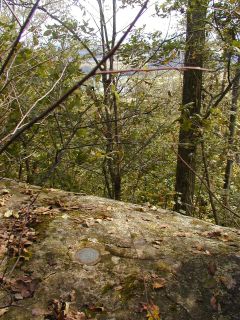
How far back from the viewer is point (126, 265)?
8.50 feet

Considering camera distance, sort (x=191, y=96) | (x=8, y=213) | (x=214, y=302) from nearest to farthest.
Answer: (x=214, y=302), (x=8, y=213), (x=191, y=96)

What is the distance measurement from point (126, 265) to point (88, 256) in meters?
0.33

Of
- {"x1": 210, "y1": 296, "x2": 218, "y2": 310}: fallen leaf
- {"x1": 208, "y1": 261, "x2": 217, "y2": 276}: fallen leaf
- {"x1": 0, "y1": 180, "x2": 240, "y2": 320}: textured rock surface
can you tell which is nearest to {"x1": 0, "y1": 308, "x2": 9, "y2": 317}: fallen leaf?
{"x1": 0, "y1": 180, "x2": 240, "y2": 320}: textured rock surface

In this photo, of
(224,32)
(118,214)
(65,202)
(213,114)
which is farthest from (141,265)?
(224,32)

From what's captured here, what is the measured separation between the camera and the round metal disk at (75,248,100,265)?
8.58 feet

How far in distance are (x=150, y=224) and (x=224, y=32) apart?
9.88ft

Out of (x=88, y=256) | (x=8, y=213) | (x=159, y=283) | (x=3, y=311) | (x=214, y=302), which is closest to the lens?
(x=3, y=311)

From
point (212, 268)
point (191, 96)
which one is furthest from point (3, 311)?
point (191, 96)

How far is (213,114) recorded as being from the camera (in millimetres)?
4871

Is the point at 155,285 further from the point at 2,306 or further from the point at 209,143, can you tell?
the point at 209,143

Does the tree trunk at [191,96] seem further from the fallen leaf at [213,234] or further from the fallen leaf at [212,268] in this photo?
the fallen leaf at [212,268]

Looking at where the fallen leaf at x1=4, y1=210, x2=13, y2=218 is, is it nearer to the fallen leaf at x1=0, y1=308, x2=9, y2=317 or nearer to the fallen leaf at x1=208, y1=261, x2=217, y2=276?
the fallen leaf at x1=0, y1=308, x2=9, y2=317

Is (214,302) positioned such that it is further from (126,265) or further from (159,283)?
(126,265)

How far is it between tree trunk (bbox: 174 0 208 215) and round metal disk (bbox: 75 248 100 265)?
211 centimetres
